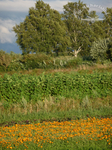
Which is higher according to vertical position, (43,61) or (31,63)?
(43,61)

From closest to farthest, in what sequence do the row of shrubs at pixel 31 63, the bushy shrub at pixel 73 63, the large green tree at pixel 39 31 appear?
1. the bushy shrub at pixel 73 63
2. the row of shrubs at pixel 31 63
3. the large green tree at pixel 39 31

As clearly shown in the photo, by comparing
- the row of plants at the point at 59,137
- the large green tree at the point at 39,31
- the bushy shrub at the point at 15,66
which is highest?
the large green tree at the point at 39,31

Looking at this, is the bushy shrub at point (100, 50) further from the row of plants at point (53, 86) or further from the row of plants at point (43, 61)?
the row of plants at point (53, 86)

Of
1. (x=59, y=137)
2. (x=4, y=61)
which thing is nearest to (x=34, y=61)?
(x=4, y=61)

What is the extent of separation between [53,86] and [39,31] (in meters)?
19.9

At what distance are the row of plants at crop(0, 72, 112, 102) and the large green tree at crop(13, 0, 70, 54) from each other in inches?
719

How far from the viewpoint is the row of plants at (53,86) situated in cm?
1009

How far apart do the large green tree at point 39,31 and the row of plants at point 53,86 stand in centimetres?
1827

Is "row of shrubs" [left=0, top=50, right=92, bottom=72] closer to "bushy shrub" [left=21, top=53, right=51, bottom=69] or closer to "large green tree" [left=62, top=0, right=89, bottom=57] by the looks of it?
"bushy shrub" [left=21, top=53, right=51, bottom=69]

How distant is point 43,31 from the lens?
94.7 ft

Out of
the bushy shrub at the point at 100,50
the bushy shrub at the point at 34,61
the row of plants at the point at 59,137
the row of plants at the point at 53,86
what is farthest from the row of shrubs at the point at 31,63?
the row of plants at the point at 59,137

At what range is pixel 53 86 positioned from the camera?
10.5 meters

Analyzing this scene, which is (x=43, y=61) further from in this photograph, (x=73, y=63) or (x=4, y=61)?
(x=4, y=61)

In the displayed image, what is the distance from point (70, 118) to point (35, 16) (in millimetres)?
24596
